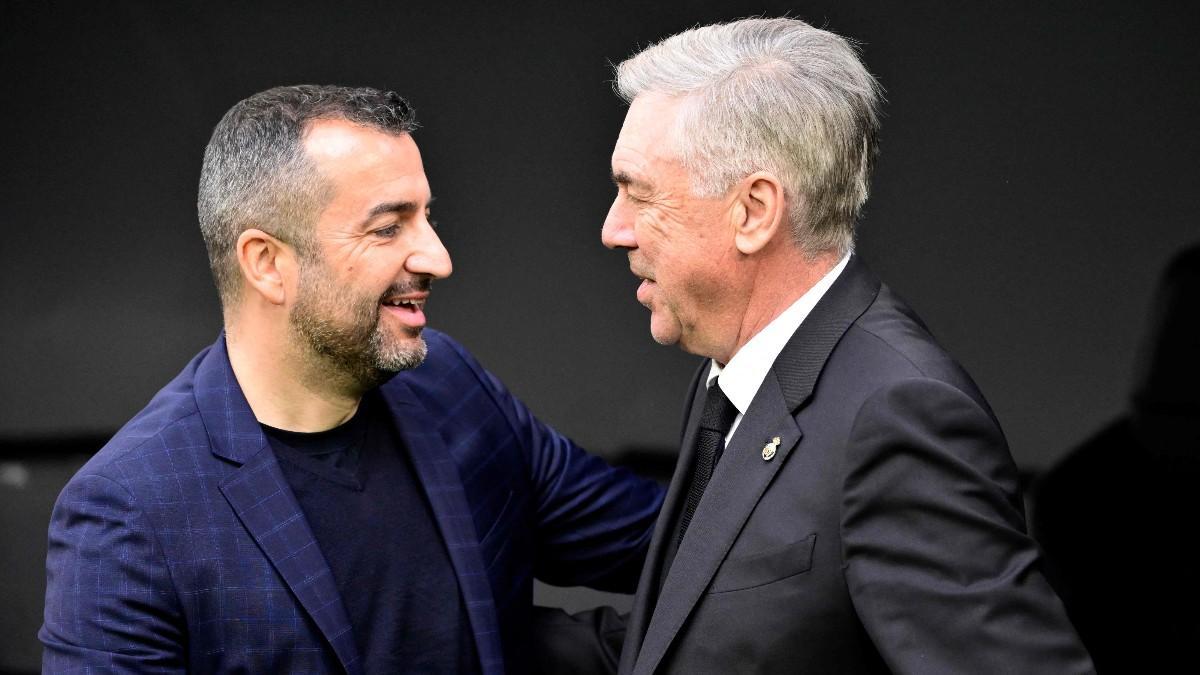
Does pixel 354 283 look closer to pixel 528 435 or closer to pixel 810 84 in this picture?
pixel 528 435

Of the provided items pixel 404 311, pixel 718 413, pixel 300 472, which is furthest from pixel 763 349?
pixel 300 472

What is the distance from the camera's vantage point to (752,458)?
6.29 ft

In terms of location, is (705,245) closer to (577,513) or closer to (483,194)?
(577,513)

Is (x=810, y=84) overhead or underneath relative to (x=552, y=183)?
overhead

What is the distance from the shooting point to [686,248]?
2006 millimetres

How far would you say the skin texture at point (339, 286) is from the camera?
7.07 feet

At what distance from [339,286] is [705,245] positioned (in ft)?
1.82

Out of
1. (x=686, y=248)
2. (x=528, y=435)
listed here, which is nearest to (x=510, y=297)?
(x=528, y=435)

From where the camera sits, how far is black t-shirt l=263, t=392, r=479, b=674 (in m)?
2.17

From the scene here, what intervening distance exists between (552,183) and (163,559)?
123 cm

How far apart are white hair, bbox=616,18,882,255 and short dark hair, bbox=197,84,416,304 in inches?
18.7

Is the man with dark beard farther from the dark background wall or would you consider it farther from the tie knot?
the dark background wall

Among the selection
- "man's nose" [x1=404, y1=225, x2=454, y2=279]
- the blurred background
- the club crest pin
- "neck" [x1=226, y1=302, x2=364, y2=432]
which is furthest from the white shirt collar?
the blurred background

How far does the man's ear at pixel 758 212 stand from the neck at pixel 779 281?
0.03 m
